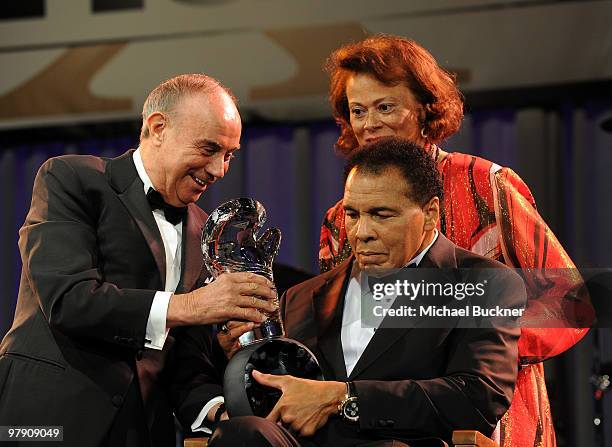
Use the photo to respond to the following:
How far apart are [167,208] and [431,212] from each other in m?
0.58

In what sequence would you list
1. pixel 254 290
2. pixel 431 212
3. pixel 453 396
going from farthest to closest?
pixel 431 212
pixel 254 290
pixel 453 396

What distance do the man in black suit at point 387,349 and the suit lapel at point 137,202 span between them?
292 millimetres

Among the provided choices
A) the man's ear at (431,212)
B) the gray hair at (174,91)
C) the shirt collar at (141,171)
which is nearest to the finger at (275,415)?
the man's ear at (431,212)

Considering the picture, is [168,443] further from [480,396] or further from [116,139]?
[116,139]

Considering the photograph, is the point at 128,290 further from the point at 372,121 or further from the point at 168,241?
the point at 372,121

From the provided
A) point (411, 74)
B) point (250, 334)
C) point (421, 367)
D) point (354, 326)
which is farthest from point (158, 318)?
point (411, 74)

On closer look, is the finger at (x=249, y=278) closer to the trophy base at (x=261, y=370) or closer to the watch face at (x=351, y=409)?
the trophy base at (x=261, y=370)

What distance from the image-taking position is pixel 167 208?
8.39 feet

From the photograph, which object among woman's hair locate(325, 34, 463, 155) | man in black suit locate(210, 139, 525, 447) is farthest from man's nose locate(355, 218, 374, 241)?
woman's hair locate(325, 34, 463, 155)

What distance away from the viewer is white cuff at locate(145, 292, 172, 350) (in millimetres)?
2318

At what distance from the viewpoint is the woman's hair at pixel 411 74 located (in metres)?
2.79

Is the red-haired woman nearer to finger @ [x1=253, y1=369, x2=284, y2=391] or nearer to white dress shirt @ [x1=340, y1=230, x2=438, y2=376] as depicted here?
white dress shirt @ [x1=340, y1=230, x2=438, y2=376]

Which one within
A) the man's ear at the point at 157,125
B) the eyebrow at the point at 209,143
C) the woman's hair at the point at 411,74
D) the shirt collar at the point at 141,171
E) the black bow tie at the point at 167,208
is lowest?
the black bow tie at the point at 167,208

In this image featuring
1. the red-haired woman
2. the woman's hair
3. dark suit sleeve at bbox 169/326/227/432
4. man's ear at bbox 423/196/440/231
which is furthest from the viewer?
the woman's hair
